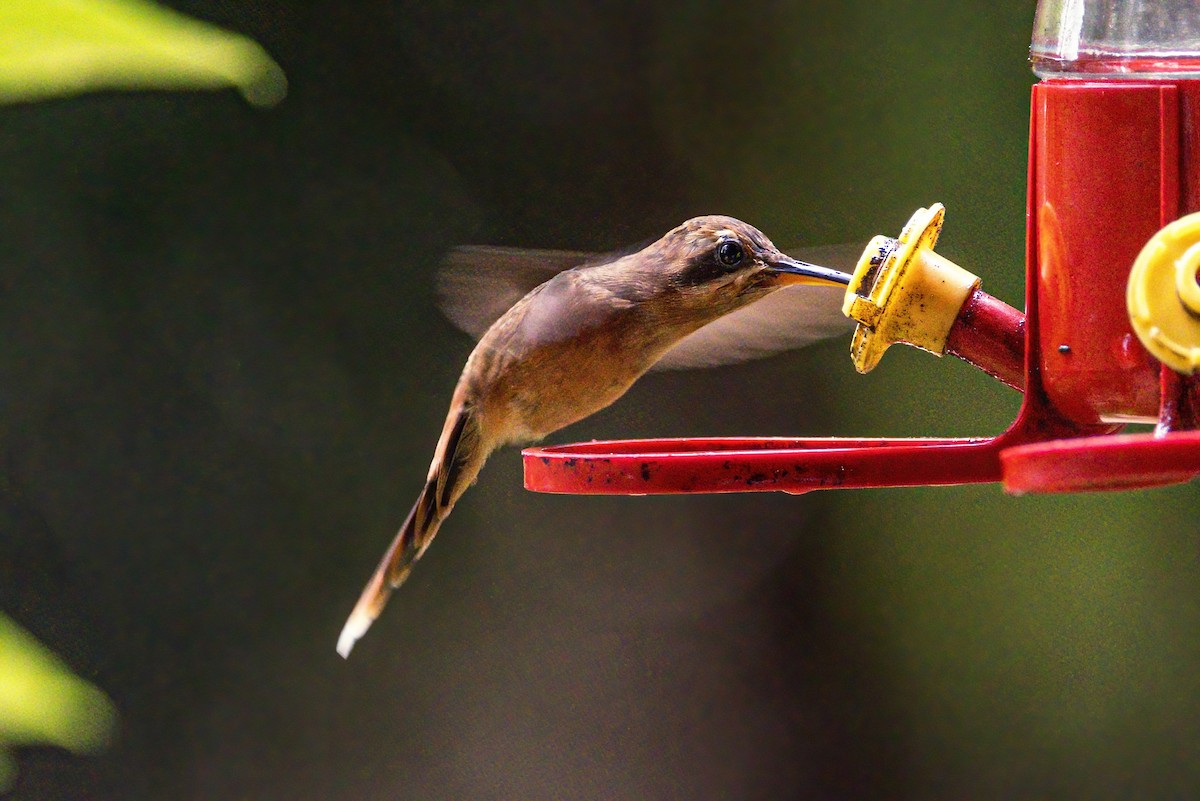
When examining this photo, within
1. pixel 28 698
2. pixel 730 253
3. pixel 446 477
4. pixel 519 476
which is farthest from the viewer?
pixel 519 476

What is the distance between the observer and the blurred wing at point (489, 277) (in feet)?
6.00

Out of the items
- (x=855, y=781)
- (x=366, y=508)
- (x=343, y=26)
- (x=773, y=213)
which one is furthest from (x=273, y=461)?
(x=855, y=781)

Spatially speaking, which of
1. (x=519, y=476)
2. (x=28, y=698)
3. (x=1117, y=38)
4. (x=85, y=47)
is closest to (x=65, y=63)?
(x=85, y=47)

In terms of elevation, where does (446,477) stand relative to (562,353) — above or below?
below

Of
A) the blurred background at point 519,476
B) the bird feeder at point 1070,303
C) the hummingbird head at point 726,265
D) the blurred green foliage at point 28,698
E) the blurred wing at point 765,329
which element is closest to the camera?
the bird feeder at point 1070,303

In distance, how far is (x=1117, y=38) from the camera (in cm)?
134

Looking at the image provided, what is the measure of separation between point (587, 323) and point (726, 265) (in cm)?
23

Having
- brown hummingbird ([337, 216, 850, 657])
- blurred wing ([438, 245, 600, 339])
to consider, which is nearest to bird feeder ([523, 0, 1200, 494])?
brown hummingbird ([337, 216, 850, 657])

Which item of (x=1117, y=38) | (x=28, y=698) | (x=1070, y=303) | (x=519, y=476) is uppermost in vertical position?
(x=1117, y=38)

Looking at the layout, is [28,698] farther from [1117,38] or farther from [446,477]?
[1117,38]

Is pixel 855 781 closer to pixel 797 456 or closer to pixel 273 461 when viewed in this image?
pixel 273 461

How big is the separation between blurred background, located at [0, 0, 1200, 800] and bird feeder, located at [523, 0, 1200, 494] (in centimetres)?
197

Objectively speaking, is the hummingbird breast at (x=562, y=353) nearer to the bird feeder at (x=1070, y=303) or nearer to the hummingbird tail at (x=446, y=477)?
the hummingbird tail at (x=446, y=477)

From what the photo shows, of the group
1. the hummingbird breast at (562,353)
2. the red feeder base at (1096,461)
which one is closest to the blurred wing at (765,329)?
the hummingbird breast at (562,353)
